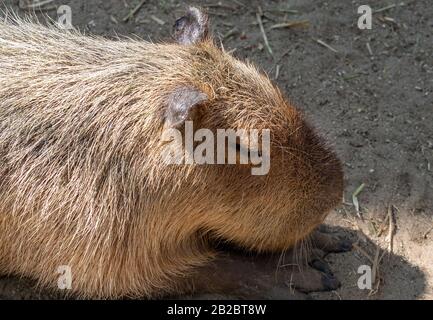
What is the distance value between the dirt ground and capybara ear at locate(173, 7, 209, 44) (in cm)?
141

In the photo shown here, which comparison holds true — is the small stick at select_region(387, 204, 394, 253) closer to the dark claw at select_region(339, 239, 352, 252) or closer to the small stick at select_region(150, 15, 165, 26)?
the dark claw at select_region(339, 239, 352, 252)

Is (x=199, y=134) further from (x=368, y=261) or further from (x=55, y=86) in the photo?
(x=368, y=261)

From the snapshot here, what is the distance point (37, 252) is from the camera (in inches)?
139

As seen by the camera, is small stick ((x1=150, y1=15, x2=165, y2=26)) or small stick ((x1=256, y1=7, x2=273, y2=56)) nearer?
small stick ((x1=256, y1=7, x2=273, y2=56))

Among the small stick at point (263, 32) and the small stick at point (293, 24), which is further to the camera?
the small stick at point (293, 24)

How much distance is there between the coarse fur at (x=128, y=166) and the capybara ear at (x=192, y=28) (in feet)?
0.21

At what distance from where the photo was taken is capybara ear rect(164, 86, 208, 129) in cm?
303

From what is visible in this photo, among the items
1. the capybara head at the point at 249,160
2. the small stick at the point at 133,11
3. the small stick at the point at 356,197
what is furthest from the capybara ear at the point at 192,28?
the small stick at the point at 133,11

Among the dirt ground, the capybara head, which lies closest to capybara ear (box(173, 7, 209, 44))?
the capybara head

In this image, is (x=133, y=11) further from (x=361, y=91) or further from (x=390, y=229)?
(x=390, y=229)

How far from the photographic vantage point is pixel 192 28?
11.9ft

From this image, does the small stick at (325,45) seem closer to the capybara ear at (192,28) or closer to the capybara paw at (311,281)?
the capybara ear at (192,28)

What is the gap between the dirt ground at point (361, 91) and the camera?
4.09m
